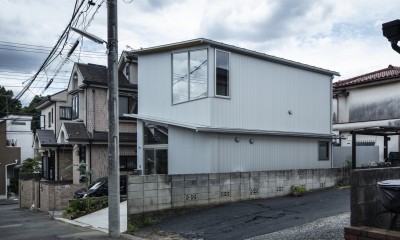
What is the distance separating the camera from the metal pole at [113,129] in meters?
9.84

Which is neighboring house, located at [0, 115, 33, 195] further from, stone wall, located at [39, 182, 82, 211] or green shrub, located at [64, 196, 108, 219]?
green shrub, located at [64, 196, 108, 219]

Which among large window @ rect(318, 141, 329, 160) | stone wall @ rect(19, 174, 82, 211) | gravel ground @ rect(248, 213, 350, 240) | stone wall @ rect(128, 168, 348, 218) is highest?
large window @ rect(318, 141, 329, 160)

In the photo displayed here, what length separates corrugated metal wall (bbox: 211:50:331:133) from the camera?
606 inches

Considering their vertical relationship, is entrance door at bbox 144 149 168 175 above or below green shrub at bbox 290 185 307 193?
above

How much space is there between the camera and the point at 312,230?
8531 mm

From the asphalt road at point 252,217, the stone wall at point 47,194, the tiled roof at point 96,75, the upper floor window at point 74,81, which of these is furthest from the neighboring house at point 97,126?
the asphalt road at point 252,217

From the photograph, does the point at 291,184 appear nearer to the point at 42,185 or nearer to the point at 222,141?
the point at 222,141

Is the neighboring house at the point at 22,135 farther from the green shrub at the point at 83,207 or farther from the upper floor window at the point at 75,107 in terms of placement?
the green shrub at the point at 83,207

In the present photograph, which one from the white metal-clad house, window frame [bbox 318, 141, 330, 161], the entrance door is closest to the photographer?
the white metal-clad house

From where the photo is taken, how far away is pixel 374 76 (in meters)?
22.4

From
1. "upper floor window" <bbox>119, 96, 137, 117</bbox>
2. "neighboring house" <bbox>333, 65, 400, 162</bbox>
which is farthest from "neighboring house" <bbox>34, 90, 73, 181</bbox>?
"neighboring house" <bbox>333, 65, 400, 162</bbox>

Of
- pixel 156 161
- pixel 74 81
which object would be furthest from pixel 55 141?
pixel 156 161

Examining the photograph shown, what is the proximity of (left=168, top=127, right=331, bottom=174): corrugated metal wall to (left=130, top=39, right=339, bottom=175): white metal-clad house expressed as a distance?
4 centimetres

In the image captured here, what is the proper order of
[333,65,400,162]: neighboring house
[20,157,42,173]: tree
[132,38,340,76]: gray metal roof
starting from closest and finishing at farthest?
[132,38,340,76]: gray metal roof, [333,65,400,162]: neighboring house, [20,157,42,173]: tree
